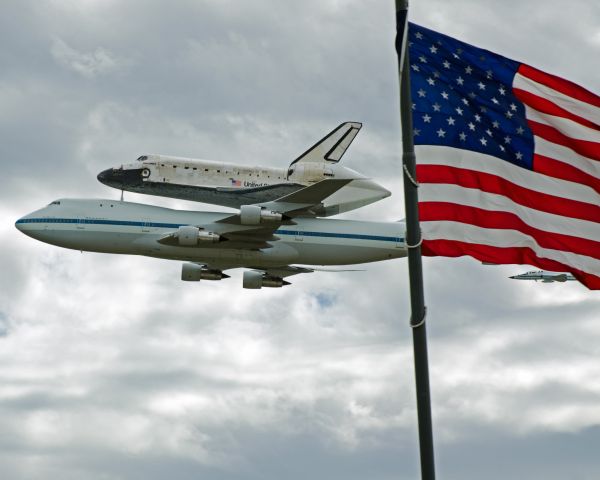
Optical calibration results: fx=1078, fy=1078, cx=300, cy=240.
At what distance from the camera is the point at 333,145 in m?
68.2

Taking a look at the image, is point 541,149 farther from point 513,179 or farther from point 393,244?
point 393,244

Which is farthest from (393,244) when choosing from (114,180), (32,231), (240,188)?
(32,231)

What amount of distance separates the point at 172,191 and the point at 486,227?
47000mm

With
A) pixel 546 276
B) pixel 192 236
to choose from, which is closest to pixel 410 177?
pixel 192 236

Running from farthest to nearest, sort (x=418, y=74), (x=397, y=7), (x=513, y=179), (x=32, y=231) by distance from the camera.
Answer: (x=32, y=231), (x=513, y=179), (x=418, y=74), (x=397, y=7)

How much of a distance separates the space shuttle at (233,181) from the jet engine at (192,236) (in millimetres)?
3680

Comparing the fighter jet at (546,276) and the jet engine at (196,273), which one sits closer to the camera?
the jet engine at (196,273)

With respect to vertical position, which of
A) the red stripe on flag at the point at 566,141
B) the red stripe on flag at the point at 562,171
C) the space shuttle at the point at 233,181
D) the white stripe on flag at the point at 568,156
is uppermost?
the space shuttle at the point at 233,181

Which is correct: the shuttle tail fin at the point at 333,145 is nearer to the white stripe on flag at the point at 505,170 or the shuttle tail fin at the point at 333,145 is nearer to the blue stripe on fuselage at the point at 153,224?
the blue stripe on fuselage at the point at 153,224

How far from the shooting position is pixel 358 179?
202ft

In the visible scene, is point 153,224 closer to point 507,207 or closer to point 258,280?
point 258,280

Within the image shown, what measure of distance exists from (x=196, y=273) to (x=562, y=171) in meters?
53.0

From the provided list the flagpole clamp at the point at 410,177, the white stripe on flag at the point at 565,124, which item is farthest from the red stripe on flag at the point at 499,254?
the white stripe on flag at the point at 565,124

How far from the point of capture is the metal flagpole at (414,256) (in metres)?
12.8
